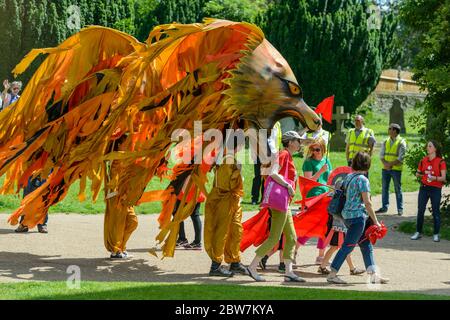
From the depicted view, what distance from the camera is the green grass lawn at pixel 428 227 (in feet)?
48.8

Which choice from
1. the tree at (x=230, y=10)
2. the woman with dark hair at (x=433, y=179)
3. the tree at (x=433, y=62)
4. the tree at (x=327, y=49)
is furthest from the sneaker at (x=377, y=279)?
the tree at (x=230, y=10)

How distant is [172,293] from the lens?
28.3 feet

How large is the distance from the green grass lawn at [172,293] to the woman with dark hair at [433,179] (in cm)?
514

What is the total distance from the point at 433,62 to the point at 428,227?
2.92 m

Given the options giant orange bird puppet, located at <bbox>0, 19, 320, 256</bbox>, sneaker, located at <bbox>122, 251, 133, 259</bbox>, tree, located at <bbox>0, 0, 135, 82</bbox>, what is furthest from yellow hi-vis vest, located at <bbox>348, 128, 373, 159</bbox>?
tree, located at <bbox>0, 0, 135, 82</bbox>

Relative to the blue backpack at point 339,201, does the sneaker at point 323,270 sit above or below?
below

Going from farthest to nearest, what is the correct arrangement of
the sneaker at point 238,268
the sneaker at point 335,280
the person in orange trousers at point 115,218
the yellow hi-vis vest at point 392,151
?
the yellow hi-vis vest at point 392,151 → the person in orange trousers at point 115,218 → the sneaker at point 238,268 → the sneaker at point 335,280

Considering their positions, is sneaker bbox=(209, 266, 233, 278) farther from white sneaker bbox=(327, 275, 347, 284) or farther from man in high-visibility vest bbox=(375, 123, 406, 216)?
man in high-visibility vest bbox=(375, 123, 406, 216)

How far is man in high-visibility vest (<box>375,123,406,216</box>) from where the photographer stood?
57.1ft

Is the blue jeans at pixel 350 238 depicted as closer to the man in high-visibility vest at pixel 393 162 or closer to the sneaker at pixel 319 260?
the sneaker at pixel 319 260

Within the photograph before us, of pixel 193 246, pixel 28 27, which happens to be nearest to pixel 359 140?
pixel 193 246

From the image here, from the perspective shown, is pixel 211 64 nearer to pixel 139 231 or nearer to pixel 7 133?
pixel 7 133
